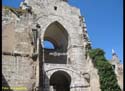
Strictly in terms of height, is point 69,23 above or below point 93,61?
above

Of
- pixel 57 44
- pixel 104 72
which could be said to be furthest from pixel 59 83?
pixel 104 72

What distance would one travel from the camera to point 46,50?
870 inches

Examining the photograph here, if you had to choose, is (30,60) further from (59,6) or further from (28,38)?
(59,6)

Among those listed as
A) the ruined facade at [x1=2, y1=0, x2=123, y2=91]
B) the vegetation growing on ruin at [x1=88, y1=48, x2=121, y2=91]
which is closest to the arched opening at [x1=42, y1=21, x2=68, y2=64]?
the ruined facade at [x1=2, y1=0, x2=123, y2=91]

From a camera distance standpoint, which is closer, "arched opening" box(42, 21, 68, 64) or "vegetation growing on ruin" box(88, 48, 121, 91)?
"vegetation growing on ruin" box(88, 48, 121, 91)

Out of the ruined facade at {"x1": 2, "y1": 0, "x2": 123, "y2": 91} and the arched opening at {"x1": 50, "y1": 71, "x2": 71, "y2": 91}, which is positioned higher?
the ruined facade at {"x1": 2, "y1": 0, "x2": 123, "y2": 91}

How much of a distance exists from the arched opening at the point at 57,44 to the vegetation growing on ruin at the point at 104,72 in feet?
10.2

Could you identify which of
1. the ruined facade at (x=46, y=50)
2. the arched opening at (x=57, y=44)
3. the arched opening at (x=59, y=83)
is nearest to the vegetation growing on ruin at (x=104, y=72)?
the ruined facade at (x=46, y=50)

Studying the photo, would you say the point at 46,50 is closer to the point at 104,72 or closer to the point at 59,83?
the point at 59,83

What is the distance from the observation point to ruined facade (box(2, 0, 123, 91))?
52.3 ft

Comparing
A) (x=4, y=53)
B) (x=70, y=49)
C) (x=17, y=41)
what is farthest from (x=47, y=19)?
(x=4, y=53)

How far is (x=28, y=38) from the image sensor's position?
674 inches

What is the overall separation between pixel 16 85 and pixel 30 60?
1823mm

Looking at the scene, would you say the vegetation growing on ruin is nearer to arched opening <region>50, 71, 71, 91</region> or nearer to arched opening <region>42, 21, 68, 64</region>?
arched opening <region>42, 21, 68, 64</region>
